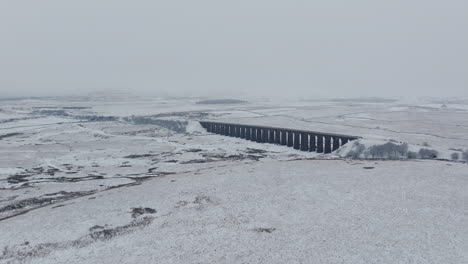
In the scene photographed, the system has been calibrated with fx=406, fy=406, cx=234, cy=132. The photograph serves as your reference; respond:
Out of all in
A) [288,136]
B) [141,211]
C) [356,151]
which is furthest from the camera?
[288,136]

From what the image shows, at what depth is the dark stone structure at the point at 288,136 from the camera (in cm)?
5878

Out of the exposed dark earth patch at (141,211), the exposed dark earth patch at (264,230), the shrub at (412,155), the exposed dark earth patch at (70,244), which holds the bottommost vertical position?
the exposed dark earth patch at (70,244)

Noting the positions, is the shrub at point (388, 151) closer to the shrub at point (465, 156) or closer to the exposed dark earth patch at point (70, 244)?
the shrub at point (465, 156)

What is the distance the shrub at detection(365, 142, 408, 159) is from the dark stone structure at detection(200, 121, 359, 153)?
776 cm

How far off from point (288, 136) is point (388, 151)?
20.3 m

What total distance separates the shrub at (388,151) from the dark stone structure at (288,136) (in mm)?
7758

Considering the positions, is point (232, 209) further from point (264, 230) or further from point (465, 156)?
point (465, 156)

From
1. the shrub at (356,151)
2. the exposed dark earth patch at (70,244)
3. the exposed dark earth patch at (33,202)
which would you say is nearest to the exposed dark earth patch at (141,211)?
the exposed dark earth patch at (70,244)

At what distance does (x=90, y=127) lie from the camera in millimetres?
93000

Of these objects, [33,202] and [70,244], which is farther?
[33,202]

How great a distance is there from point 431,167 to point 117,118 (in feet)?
298

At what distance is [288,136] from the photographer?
2618 inches

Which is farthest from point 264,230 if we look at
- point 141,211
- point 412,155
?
point 412,155

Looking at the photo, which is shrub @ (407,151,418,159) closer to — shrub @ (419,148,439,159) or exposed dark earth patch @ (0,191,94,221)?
shrub @ (419,148,439,159)
